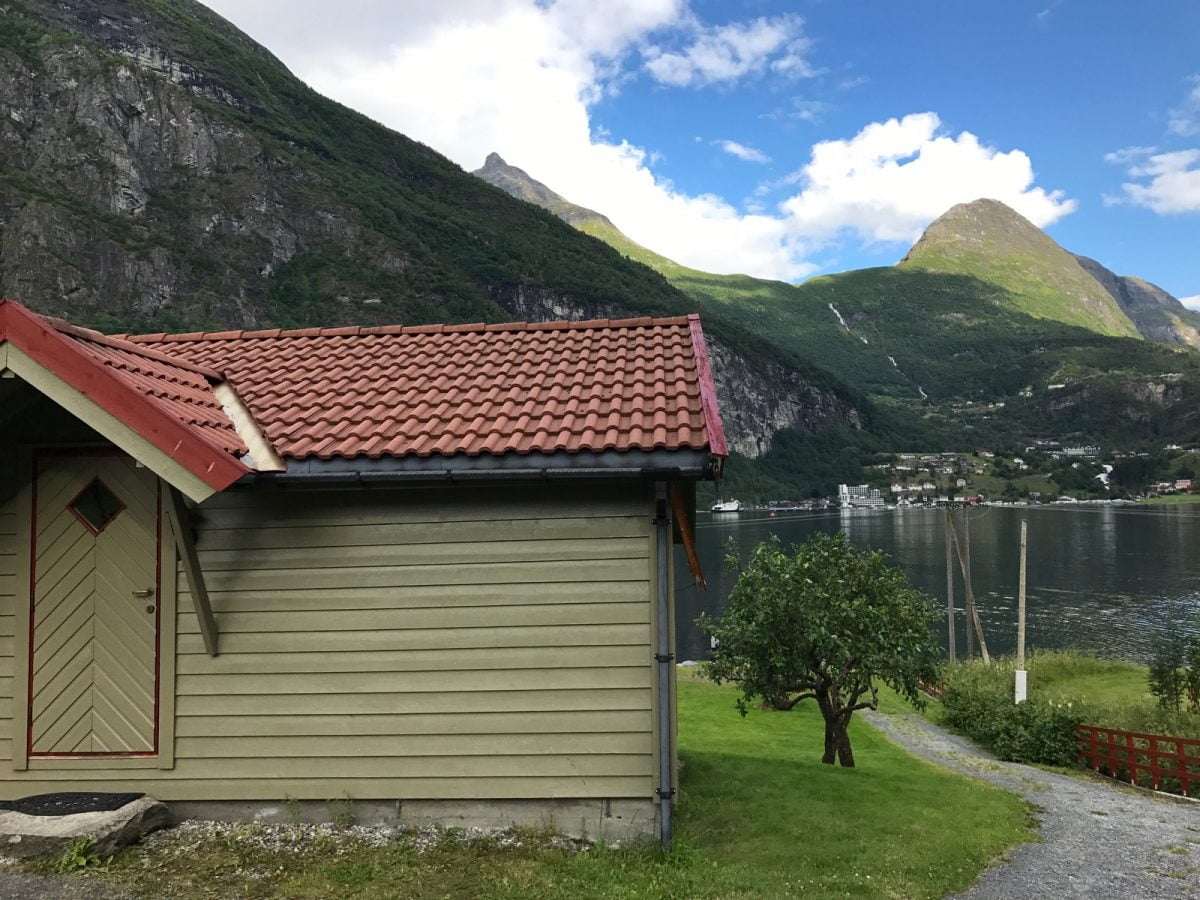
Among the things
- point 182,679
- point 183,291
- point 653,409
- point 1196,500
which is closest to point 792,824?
point 653,409

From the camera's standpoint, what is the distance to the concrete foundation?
664 centimetres

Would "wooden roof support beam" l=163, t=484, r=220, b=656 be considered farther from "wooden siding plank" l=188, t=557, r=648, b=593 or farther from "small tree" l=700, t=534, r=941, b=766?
"small tree" l=700, t=534, r=941, b=766

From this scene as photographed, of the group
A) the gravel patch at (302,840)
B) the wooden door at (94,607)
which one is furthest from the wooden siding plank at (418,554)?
the gravel patch at (302,840)

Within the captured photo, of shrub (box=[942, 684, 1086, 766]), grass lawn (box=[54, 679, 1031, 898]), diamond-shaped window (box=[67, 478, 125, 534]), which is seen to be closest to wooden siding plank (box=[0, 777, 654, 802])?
grass lawn (box=[54, 679, 1031, 898])

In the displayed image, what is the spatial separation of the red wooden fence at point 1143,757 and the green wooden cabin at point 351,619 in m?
15.1

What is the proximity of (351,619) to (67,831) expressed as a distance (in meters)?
2.63

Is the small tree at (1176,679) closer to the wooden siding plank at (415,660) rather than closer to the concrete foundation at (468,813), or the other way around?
the concrete foundation at (468,813)

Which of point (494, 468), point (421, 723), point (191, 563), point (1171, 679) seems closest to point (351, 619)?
point (421, 723)

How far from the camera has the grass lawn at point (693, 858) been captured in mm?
5805

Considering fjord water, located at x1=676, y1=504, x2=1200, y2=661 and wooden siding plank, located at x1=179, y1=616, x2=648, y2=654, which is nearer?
wooden siding plank, located at x1=179, y1=616, x2=648, y2=654

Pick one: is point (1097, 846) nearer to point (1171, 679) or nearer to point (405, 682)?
point (405, 682)

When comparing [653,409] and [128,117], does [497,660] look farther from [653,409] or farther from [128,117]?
[128,117]

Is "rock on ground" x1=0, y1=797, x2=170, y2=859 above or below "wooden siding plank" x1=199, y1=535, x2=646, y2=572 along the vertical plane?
below

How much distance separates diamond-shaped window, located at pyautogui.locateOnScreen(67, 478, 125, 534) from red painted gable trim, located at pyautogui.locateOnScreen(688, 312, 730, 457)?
18.0 ft
